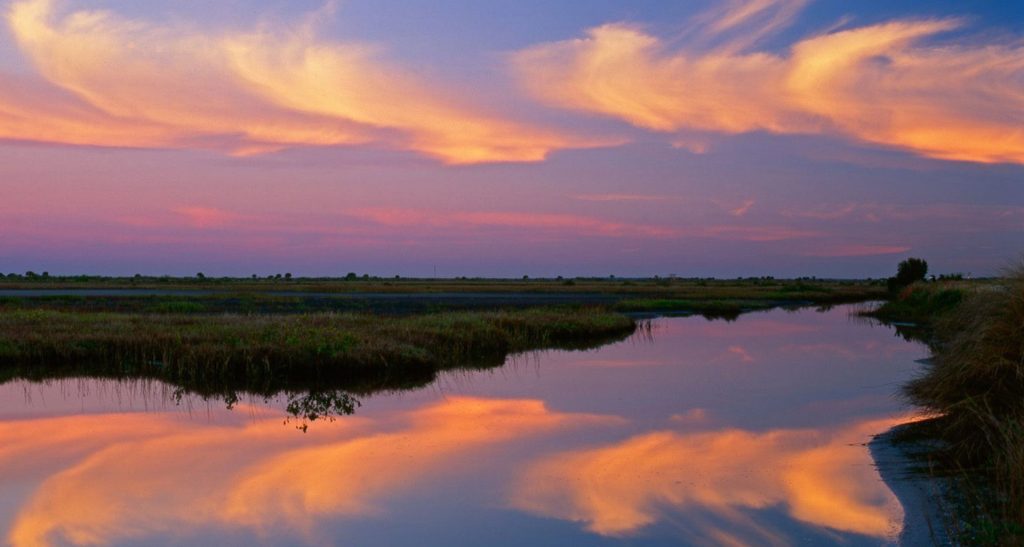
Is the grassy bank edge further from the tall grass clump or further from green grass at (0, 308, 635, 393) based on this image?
green grass at (0, 308, 635, 393)

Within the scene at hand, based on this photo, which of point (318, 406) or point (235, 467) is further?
point (318, 406)

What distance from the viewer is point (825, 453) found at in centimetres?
1540


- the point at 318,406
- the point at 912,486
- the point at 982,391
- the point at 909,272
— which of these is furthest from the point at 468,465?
the point at 909,272

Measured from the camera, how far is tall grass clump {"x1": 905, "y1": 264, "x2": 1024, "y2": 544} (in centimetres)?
1245

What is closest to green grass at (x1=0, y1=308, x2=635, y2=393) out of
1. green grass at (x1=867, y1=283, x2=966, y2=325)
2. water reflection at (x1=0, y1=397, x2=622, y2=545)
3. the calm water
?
the calm water

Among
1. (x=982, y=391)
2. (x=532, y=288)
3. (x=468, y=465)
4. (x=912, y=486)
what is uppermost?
(x=532, y=288)

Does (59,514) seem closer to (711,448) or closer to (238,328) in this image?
(711,448)

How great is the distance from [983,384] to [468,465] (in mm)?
9000

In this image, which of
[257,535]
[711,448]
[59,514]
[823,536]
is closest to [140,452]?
[59,514]

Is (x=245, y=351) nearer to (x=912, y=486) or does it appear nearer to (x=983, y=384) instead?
(x=912, y=486)

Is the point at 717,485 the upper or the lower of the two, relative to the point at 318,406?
lower

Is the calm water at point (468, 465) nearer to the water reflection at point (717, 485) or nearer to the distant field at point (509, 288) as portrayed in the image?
the water reflection at point (717, 485)

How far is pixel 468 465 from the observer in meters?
14.8

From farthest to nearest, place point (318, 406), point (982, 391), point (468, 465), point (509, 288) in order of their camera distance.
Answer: point (509, 288) < point (318, 406) < point (468, 465) < point (982, 391)
